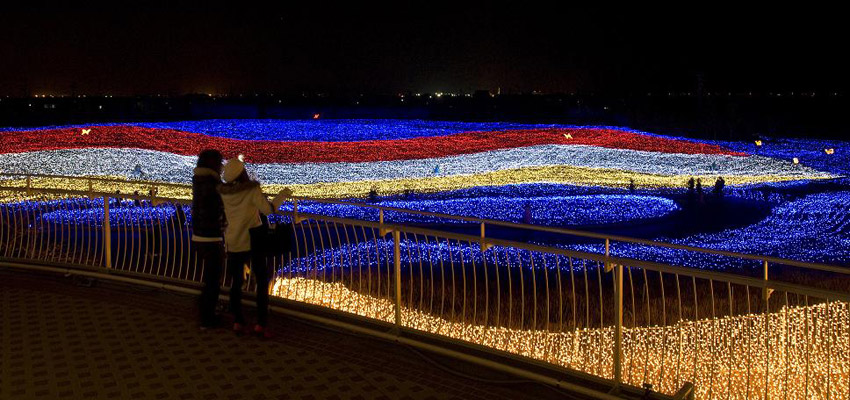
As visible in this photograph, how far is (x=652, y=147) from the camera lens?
134 feet

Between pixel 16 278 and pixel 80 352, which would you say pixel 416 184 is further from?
pixel 80 352

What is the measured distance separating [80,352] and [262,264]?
1.61 meters

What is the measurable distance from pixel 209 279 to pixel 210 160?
3.55ft

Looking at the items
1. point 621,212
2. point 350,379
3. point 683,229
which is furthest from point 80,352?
point 621,212

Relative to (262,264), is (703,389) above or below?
below

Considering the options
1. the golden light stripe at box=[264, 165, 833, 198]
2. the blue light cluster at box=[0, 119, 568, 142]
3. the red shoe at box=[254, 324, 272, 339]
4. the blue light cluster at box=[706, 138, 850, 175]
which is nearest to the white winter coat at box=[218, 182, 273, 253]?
the red shoe at box=[254, 324, 272, 339]

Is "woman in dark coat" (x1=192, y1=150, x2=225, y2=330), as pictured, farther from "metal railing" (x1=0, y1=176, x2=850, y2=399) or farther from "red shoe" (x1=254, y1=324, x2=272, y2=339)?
"metal railing" (x1=0, y1=176, x2=850, y2=399)

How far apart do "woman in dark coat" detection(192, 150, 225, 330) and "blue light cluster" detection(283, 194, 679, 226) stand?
16537 millimetres

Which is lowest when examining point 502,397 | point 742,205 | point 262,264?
point 742,205

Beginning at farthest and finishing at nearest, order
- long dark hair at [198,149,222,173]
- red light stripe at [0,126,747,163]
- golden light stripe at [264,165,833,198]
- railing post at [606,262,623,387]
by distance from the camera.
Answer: red light stripe at [0,126,747,163], golden light stripe at [264,165,833,198], long dark hair at [198,149,222,173], railing post at [606,262,623,387]

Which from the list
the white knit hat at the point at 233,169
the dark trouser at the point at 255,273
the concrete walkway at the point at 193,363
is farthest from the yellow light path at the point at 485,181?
the white knit hat at the point at 233,169

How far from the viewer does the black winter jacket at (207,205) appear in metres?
6.75

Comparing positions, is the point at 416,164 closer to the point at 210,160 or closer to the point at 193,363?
the point at 210,160

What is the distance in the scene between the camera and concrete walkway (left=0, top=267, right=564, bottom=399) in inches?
221
